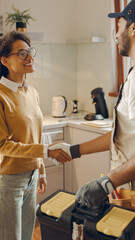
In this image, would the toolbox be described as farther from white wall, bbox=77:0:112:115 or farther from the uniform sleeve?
white wall, bbox=77:0:112:115

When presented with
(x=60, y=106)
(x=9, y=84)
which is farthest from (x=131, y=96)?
(x=60, y=106)

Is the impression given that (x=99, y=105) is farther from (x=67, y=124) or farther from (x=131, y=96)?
(x=131, y=96)

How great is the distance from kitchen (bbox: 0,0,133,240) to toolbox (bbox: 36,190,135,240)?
6.51 feet

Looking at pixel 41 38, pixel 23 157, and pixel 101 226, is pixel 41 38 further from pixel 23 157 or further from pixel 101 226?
pixel 101 226

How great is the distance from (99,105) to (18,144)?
166 centimetres

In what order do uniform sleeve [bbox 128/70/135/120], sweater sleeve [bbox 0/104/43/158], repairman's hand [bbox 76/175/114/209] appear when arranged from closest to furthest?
1. repairman's hand [bbox 76/175/114/209]
2. uniform sleeve [bbox 128/70/135/120]
3. sweater sleeve [bbox 0/104/43/158]

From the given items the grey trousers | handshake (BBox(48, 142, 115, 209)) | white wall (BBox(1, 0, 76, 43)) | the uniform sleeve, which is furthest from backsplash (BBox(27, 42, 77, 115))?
handshake (BBox(48, 142, 115, 209))

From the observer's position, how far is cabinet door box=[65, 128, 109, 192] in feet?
9.43

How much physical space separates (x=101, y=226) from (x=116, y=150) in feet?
1.70

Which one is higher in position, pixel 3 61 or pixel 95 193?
pixel 3 61

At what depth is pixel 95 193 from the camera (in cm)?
120

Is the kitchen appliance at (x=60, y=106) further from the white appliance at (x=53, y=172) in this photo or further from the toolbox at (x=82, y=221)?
the toolbox at (x=82, y=221)

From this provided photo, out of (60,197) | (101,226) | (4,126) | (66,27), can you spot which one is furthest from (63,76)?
(101,226)

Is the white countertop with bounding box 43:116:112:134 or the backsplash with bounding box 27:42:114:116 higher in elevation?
the backsplash with bounding box 27:42:114:116
